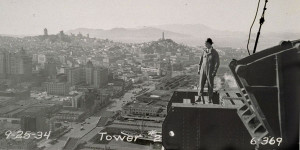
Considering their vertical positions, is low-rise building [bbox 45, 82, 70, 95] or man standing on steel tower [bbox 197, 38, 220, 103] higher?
man standing on steel tower [bbox 197, 38, 220, 103]

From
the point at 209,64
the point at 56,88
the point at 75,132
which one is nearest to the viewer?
the point at 209,64

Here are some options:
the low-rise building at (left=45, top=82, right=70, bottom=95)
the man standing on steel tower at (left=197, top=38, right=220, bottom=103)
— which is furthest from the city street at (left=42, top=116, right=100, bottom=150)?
the man standing on steel tower at (left=197, top=38, right=220, bottom=103)

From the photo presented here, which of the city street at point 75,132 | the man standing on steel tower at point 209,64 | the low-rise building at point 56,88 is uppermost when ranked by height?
the man standing on steel tower at point 209,64

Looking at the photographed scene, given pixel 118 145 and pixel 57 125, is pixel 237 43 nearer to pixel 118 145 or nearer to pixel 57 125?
pixel 118 145

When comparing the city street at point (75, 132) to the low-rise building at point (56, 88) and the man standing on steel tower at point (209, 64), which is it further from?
the man standing on steel tower at point (209, 64)

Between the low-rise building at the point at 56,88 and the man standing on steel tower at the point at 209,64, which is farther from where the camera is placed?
the low-rise building at the point at 56,88

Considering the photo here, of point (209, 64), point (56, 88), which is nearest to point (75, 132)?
point (56, 88)

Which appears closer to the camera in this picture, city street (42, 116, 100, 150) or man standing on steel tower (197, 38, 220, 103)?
man standing on steel tower (197, 38, 220, 103)

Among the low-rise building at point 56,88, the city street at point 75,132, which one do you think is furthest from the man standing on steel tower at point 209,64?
the low-rise building at point 56,88

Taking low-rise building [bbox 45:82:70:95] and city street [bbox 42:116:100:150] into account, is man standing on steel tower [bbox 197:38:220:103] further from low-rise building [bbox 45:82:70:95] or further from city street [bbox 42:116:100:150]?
low-rise building [bbox 45:82:70:95]

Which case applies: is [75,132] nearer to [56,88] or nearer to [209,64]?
[56,88]

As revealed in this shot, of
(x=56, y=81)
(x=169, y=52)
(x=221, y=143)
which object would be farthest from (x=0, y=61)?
(x=221, y=143)

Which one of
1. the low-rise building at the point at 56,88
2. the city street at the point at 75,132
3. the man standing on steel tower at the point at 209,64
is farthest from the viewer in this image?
the low-rise building at the point at 56,88

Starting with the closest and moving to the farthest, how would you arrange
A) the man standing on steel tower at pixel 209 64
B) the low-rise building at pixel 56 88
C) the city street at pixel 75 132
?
the man standing on steel tower at pixel 209 64 < the city street at pixel 75 132 < the low-rise building at pixel 56 88
